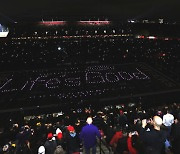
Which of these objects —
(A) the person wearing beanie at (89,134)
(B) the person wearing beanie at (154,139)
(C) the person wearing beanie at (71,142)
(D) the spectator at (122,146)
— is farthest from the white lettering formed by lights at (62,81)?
(B) the person wearing beanie at (154,139)

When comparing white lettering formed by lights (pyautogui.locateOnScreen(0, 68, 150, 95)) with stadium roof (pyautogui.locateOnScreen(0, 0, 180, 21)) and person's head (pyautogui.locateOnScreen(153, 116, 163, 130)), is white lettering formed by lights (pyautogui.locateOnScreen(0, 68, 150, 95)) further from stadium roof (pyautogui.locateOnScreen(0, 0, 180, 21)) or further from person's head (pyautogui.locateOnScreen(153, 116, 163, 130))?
person's head (pyautogui.locateOnScreen(153, 116, 163, 130))

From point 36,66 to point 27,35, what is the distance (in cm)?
657

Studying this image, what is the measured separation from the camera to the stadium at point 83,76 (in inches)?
340

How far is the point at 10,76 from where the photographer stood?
25.6 meters

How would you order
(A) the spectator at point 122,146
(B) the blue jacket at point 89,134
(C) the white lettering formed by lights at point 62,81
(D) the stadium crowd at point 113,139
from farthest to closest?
(C) the white lettering formed by lights at point 62,81
(B) the blue jacket at point 89,134
(A) the spectator at point 122,146
(D) the stadium crowd at point 113,139

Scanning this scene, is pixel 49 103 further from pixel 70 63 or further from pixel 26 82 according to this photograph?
pixel 70 63

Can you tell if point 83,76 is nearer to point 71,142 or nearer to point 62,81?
point 62,81

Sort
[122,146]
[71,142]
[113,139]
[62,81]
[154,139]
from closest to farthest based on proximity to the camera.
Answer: [154,139] < [122,146] < [113,139] < [71,142] < [62,81]

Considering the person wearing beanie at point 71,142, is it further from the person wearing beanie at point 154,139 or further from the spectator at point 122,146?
the person wearing beanie at point 154,139

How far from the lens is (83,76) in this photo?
23578mm

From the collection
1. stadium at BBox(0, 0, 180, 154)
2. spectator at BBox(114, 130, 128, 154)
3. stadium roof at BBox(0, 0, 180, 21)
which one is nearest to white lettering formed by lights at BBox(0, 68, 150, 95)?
stadium at BBox(0, 0, 180, 154)

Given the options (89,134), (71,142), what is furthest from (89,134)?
(71,142)

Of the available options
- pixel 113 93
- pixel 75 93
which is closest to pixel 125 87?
pixel 113 93

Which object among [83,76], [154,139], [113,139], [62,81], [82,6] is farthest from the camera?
[83,76]
